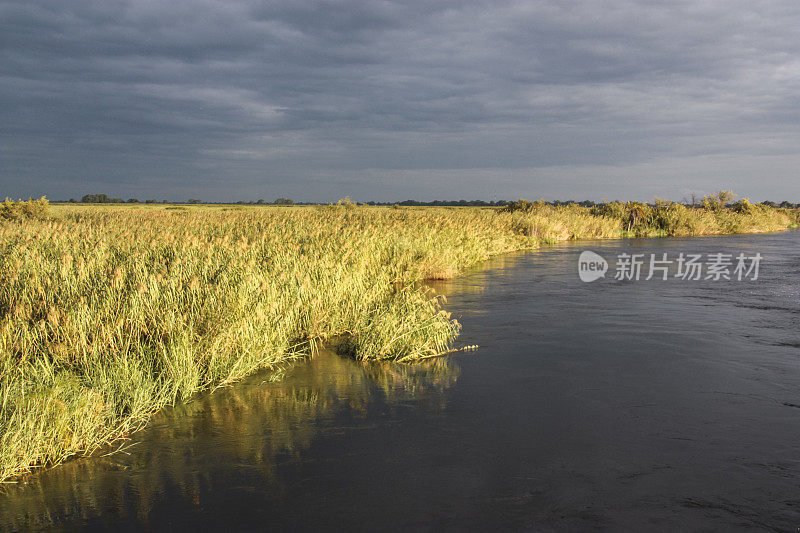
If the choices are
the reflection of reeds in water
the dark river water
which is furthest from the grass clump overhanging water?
the dark river water

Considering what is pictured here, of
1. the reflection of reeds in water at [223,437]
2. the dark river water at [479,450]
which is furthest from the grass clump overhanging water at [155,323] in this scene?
the dark river water at [479,450]

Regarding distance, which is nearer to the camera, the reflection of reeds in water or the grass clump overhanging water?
the reflection of reeds in water

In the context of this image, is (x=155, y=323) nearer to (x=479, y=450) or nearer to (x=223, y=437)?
(x=223, y=437)

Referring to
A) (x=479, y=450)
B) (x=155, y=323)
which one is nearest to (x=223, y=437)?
(x=155, y=323)

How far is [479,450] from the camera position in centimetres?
626

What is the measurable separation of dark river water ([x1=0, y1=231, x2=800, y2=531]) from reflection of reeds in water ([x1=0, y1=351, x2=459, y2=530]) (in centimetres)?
2

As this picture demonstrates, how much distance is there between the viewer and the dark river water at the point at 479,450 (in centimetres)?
504

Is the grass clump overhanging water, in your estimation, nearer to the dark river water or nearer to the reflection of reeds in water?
the reflection of reeds in water

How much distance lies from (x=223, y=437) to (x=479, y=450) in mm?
2943

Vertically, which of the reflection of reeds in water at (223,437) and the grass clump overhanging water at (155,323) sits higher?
the grass clump overhanging water at (155,323)

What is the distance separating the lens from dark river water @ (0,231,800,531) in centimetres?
504

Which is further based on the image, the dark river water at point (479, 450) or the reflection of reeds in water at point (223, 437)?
the reflection of reeds in water at point (223, 437)

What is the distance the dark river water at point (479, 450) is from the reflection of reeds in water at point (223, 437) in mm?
24

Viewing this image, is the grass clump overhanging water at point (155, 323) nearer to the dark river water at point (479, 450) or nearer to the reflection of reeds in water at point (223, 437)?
the reflection of reeds in water at point (223, 437)
